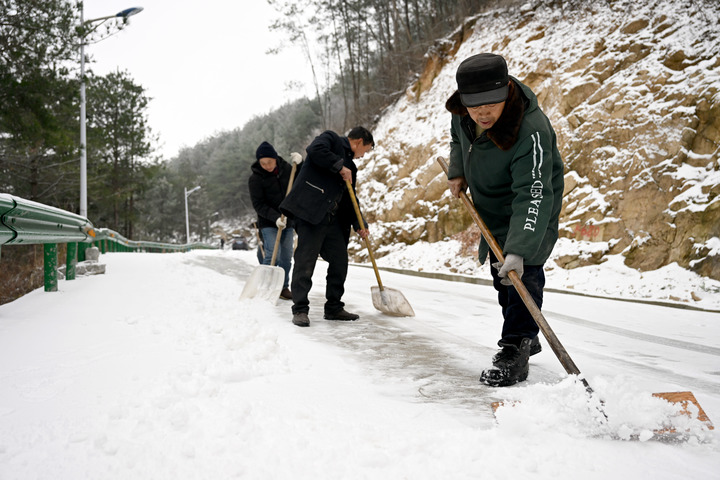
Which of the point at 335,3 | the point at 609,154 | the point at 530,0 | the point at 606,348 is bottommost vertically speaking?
the point at 606,348

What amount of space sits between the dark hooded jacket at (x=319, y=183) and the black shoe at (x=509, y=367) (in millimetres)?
2334

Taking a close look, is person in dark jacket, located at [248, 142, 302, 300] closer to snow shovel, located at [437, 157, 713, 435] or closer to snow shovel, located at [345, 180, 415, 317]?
snow shovel, located at [345, 180, 415, 317]

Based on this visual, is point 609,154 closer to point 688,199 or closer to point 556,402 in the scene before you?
point 688,199

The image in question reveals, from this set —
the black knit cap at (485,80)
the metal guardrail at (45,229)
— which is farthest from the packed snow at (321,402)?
the black knit cap at (485,80)

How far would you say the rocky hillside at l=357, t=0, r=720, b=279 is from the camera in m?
7.58

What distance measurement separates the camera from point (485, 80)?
2553 millimetres

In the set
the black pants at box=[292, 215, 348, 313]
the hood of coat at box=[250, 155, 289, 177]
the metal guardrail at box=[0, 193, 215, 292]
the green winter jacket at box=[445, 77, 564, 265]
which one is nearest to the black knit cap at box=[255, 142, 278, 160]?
the hood of coat at box=[250, 155, 289, 177]

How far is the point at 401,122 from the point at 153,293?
13.8 m

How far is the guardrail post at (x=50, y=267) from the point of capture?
521 cm

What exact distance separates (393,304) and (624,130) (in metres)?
7.01

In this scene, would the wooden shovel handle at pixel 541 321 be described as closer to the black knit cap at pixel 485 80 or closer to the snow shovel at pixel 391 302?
the black knit cap at pixel 485 80

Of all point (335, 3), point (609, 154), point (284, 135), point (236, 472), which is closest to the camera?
point (236, 472)

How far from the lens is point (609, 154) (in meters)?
9.09

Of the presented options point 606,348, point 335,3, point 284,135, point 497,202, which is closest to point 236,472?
point 497,202
